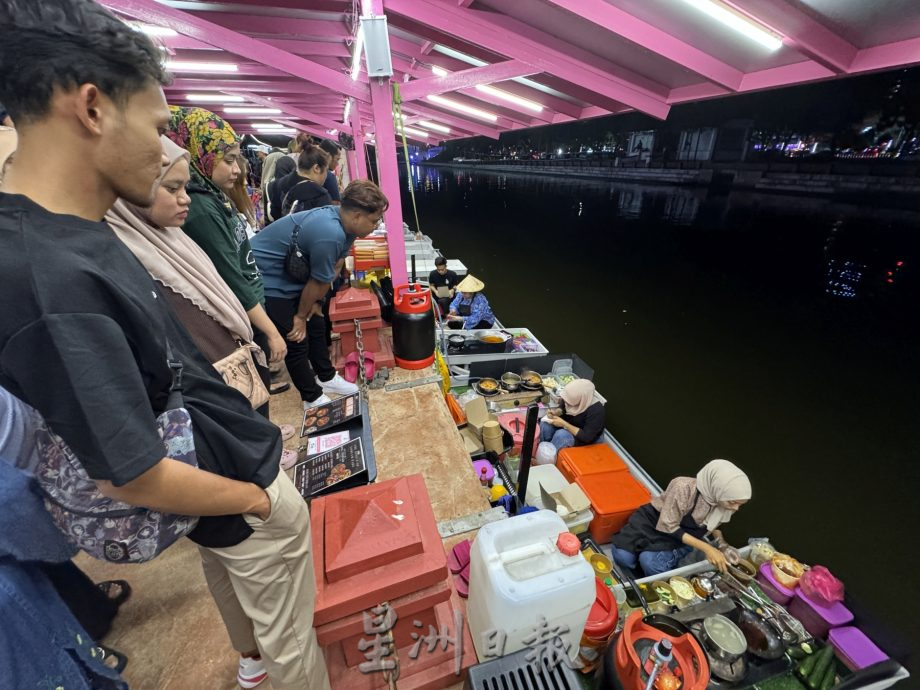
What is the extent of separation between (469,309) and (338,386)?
4.10 m

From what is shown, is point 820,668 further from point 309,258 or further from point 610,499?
point 309,258

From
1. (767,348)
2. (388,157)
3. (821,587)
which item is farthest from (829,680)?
(767,348)

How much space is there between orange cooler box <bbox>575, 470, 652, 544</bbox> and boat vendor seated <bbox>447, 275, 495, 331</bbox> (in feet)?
11.9

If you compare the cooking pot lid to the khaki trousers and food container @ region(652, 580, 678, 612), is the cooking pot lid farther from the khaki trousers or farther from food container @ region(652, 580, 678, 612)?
the khaki trousers

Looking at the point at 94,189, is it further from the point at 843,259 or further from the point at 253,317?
the point at 843,259

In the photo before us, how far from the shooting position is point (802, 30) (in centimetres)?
341

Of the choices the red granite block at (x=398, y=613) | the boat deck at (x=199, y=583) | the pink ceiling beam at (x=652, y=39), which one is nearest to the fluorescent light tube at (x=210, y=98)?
the pink ceiling beam at (x=652, y=39)

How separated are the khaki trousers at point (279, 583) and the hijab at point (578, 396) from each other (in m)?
3.52

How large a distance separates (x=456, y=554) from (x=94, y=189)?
198cm

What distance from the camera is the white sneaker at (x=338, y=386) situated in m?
3.23

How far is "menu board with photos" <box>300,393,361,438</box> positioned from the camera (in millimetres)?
2674

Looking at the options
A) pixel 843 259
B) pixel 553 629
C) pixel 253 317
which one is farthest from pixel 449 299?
pixel 843 259

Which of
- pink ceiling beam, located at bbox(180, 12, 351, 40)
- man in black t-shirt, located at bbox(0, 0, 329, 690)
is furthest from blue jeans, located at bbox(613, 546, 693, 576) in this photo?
pink ceiling beam, located at bbox(180, 12, 351, 40)

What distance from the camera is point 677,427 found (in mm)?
5676
